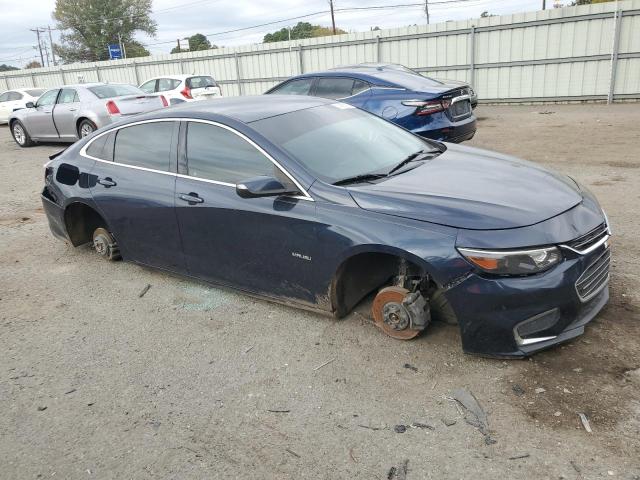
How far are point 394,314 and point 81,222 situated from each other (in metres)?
3.59

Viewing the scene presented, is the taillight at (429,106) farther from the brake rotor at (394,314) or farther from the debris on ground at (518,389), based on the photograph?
the debris on ground at (518,389)

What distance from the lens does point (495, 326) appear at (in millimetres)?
3137

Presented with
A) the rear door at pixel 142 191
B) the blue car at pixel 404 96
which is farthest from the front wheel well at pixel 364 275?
the blue car at pixel 404 96

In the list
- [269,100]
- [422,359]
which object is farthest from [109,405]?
[269,100]

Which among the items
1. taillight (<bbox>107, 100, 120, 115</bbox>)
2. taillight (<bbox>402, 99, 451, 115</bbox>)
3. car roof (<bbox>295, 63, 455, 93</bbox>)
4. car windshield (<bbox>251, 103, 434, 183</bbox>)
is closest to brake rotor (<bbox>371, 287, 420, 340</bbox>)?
car windshield (<bbox>251, 103, 434, 183</bbox>)

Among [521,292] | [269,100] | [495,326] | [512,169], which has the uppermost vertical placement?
[269,100]

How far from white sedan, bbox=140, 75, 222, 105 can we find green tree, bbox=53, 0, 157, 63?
198 feet

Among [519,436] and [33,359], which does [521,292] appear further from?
[33,359]

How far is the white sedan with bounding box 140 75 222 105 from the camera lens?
51.9 feet

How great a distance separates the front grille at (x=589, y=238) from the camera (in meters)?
3.14

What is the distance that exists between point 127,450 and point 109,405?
0.47 m

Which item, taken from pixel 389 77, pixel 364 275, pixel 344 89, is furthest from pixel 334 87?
pixel 364 275

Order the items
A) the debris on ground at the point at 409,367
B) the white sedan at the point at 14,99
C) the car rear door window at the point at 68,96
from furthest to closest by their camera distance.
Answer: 1. the white sedan at the point at 14,99
2. the car rear door window at the point at 68,96
3. the debris on ground at the point at 409,367

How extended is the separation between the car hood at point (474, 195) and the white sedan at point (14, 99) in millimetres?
19936
